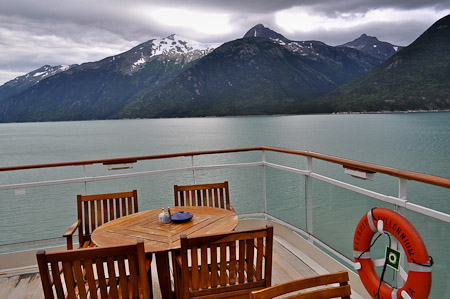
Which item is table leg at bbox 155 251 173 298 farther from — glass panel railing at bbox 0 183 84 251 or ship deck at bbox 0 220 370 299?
glass panel railing at bbox 0 183 84 251

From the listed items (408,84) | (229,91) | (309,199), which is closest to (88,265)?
(309,199)

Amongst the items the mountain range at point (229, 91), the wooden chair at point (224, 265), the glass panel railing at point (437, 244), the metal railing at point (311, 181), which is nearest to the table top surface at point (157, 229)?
the wooden chair at point (224, 265)

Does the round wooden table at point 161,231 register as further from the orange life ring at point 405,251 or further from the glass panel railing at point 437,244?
the glass panel railing at point 437,244

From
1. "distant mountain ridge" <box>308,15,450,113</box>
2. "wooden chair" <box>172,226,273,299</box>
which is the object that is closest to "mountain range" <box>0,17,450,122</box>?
"distant mountain ridge" <box>308,15,450,113</box>

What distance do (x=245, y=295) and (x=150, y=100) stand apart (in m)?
147

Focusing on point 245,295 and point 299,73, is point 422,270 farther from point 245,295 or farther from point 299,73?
point 299,73

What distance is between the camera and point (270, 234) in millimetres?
1592

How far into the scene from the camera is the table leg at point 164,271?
2.02 m

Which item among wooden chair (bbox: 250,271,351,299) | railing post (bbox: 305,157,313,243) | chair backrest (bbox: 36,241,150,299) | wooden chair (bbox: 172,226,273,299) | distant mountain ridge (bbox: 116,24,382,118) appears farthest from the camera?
distant mountain ridge (bbox: 116,24,382,118)

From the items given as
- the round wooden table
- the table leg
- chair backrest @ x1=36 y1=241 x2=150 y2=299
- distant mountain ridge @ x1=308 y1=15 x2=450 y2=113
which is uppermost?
distant mountain ridge @ x1=308 y1=15 x2=450 y2=113

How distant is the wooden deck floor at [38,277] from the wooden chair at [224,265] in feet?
3.60

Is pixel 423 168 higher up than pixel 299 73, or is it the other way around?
pixel 299 73

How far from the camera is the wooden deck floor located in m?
2.61

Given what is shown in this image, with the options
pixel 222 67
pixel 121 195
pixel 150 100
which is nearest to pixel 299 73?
pixel 222 67
